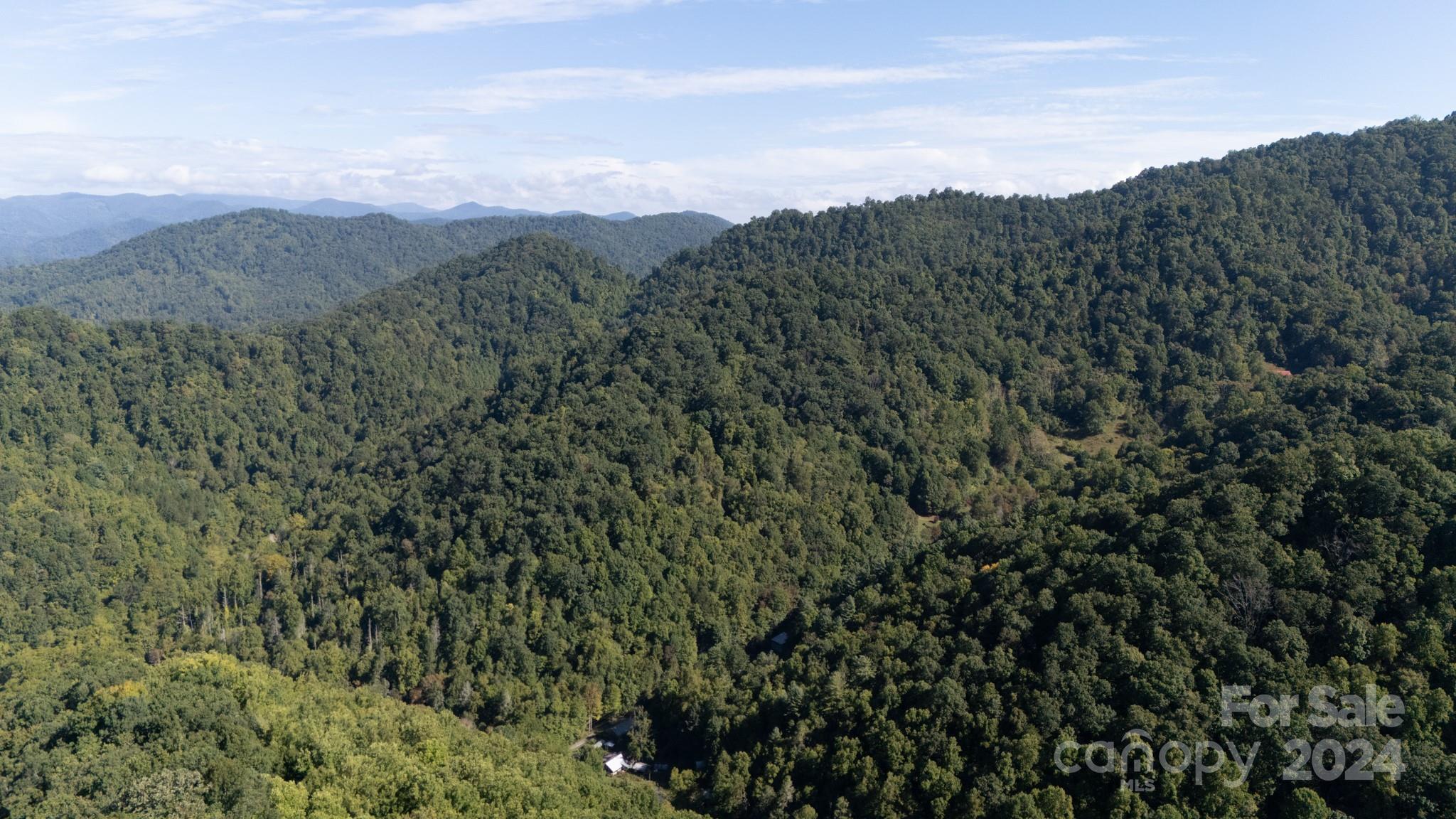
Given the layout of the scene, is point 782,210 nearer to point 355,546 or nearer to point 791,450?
point 791,450

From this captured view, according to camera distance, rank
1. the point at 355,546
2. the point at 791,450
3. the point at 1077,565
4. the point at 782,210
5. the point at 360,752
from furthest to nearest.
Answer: the point at 782,210 → the point at 791,450 → the point at 355,546 → the point at 1077,565 → the point at 360,752

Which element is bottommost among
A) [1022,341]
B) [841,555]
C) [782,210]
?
[841,555]

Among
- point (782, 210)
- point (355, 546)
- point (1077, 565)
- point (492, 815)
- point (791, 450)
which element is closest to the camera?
point (492, 815)

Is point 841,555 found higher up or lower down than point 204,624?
higher up

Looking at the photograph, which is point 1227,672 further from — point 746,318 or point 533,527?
point 746,318

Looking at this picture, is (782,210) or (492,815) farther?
(782,210)

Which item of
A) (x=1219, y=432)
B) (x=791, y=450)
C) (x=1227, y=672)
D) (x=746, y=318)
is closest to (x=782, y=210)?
(x=746, y=318)
